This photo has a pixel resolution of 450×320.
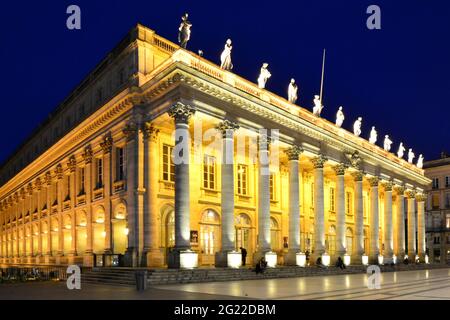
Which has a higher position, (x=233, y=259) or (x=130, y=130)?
(x=130, y=130)

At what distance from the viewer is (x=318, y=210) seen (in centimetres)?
3775

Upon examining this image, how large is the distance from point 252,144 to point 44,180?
2274cm

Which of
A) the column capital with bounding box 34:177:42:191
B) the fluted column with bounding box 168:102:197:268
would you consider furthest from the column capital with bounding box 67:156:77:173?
the fluted column with bounding box 168:102:197:268

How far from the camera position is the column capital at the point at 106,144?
109 ft

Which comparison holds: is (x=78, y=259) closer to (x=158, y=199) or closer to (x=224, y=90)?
(x=158, y=199)

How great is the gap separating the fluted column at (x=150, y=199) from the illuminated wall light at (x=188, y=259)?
11.7 feet

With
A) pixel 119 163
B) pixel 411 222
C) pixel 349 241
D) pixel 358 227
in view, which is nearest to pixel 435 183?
pixel 411 222

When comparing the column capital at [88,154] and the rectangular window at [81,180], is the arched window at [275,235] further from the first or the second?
the rectangular window at [81,180]

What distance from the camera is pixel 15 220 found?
60125 millimetres

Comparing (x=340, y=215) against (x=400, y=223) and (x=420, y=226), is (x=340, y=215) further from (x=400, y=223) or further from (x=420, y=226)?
(x=420, y=226)

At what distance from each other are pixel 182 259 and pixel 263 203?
7784 mm

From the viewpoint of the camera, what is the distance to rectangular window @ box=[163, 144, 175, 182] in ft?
103

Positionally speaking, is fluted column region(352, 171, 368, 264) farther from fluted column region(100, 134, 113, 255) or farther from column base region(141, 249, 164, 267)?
fluted column region(100, 134, 113, 255)

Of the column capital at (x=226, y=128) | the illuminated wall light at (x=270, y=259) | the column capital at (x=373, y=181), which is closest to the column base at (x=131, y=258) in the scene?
the illuminated wall light at (x=270, y=259)
